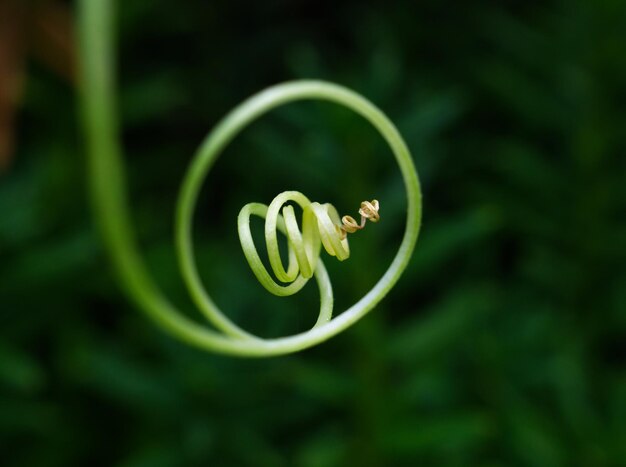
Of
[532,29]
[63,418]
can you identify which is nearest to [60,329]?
[63,418]

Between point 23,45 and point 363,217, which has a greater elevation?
point 23,45

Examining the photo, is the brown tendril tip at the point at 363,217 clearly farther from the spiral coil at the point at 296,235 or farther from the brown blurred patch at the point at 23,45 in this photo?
the brown blurred patch at the point at 23,45

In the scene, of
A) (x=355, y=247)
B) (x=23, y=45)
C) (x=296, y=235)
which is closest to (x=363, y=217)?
(x=296, y=235)

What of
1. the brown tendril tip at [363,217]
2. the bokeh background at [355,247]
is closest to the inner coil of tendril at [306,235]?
the brown tendril tip at [363,217]

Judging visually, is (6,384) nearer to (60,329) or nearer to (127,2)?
(60,329)

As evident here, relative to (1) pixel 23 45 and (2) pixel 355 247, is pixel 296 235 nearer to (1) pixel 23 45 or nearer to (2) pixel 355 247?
(2) pixel 355 247

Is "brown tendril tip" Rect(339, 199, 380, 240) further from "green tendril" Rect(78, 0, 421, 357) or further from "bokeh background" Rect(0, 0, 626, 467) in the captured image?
"bokeh background" Rect(0, 0, 626, 467)
